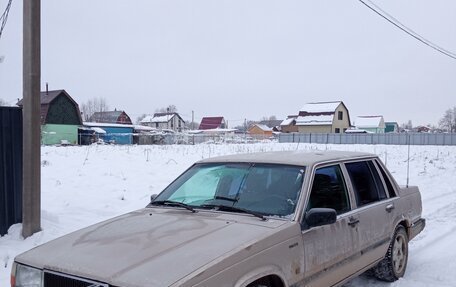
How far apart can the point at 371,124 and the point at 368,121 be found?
1900mm

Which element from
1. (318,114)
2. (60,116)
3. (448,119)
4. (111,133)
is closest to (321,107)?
(318,114)

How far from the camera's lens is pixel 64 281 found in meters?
2.72

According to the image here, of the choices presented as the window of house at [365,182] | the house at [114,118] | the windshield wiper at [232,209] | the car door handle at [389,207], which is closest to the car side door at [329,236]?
the window of house at [365,182]

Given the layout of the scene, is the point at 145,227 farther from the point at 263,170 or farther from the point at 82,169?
the point at 82,169

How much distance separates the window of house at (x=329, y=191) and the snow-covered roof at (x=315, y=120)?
61.3 m

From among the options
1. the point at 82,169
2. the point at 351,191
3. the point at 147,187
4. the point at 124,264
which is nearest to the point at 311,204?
the point at 351,191

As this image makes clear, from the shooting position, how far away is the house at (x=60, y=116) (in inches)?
1996

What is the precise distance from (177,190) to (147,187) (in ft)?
22.2

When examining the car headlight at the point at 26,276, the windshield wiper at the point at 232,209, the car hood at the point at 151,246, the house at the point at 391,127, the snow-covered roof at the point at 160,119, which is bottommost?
the car headlight at the point at 26,276

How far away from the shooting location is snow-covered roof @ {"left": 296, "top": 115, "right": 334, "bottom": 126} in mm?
64500

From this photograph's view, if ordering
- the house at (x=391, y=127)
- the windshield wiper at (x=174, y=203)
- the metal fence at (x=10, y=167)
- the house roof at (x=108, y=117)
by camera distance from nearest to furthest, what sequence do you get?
the windshield wiper at (x=174, y=203), the metal fence at (x=10, y=167), the house roof at (x=108, y=117), the house at (x=391, y=127)

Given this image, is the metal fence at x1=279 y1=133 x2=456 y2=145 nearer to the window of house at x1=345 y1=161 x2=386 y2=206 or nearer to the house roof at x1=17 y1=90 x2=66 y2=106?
the house roof at x1=17 y1=90 x2=66 y2=106

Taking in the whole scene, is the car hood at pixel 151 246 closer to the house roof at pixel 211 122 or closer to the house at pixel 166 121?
the house at pixel 166 121

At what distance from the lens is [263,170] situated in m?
4.00
